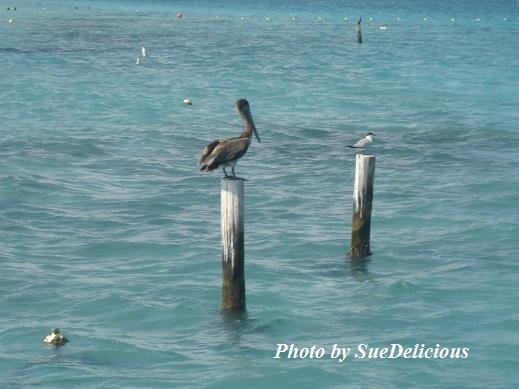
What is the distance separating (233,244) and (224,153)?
4.74 ft

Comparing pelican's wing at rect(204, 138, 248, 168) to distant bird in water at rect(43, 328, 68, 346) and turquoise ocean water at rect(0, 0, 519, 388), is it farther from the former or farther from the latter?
distant bird in water at rect(43, 328, 68, 346)

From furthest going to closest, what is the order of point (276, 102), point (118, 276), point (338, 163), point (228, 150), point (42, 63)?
point (42, 63)
point (276, 102)
point (338, 163)
point (118, 276)
point (228, 150)

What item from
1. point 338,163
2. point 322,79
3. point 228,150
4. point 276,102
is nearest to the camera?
point 228,150

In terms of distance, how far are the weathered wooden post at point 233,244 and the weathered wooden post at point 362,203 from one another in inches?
133

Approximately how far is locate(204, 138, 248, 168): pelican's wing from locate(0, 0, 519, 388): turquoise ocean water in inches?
98.5

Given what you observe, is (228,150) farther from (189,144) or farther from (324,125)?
(324,125)

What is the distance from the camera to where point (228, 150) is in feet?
51.7

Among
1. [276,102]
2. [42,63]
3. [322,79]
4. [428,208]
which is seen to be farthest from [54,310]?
[42,63]

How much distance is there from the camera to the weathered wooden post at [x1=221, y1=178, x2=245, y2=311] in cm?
1455

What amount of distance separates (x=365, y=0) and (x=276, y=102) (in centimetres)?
11896

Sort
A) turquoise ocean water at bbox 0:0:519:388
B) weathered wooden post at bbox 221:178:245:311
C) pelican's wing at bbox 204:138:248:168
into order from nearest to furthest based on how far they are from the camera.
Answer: weathered wooden post at bbox 221:178:245:311
turquoise ocean water at bbox 0:0:519:388
pelican's wing at bbox 204:138:248:168

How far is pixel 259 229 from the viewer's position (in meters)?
22.3

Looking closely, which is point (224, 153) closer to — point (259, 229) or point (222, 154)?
point (222, 154)

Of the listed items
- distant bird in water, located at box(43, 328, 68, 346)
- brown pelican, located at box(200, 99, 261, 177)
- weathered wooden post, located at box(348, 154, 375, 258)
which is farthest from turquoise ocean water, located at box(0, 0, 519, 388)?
brown pelican, located at box(200, 99, 261, 177)
